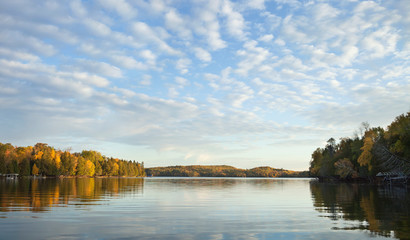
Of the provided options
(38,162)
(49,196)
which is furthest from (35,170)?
(49,196)

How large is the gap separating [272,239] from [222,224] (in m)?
4.63

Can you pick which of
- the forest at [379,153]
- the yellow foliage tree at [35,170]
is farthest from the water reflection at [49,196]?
the yellow foliage tree at [35,170]

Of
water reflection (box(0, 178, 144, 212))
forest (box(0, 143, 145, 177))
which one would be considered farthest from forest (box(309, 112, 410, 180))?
forest (box(0, 143, 145, 177))

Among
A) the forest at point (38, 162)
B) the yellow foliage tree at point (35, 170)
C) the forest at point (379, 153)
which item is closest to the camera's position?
the forest at point (379, 153)

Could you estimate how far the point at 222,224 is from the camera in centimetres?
1781

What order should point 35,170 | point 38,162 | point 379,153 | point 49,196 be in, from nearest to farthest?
point 49,196
point 379,153
point 35,170
point 38,162

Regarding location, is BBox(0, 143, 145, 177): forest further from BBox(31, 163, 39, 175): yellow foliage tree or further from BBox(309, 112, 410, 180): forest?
BBox(309, 112, 410, 180): forest

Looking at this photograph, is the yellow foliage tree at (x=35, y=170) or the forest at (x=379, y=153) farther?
the yellow foliage tree at (x=35, y=170)

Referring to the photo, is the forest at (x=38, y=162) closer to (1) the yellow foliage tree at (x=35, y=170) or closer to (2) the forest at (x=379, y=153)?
(1) the yellow foliage tree at (x=35, y=170)

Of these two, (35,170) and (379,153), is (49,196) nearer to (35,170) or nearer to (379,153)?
(379,153)

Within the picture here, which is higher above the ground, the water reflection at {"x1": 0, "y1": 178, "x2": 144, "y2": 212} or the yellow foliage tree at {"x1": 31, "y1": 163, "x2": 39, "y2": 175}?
the water reflection at {"x1": 0, "y1": 178, "x2": 144, "y2": 212}

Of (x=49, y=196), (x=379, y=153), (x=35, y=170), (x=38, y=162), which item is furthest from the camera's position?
(x=38, y=162)

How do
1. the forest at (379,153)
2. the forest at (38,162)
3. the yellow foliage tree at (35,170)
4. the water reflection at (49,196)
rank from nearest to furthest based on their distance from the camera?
the water reflection at (49,196) < the forest at (379,153) < the forest at (38,162) < the yellow foliage tree at (35,170)

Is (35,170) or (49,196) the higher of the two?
(49,196)
